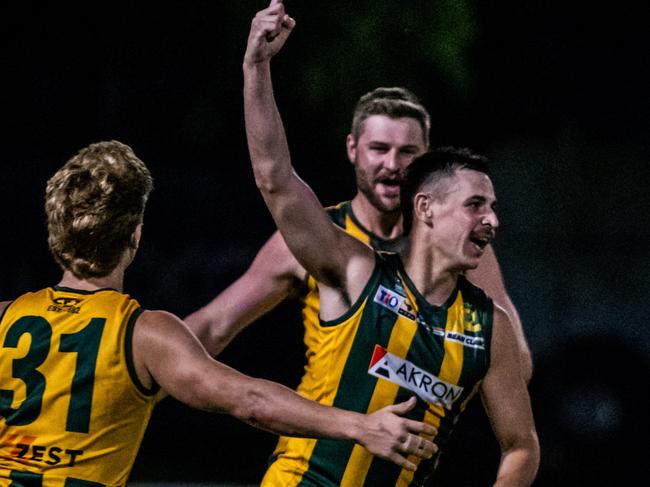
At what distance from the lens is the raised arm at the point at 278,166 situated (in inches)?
143

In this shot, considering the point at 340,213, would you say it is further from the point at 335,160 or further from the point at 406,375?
the point at 335,160

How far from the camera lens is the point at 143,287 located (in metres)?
9.36

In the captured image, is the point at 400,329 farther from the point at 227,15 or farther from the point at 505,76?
the point at 505,76

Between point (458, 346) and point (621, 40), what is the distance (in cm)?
870

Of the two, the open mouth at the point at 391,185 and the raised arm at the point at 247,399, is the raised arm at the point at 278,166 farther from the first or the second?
the open mouth at the point at 391,185

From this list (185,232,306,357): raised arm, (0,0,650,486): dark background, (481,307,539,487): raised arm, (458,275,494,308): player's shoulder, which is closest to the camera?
(481,307,539,487): raised arm

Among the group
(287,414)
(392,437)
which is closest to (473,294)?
(392,437)

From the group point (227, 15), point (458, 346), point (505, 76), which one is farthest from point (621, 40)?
point (458, 346)

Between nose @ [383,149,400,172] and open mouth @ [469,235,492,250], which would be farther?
nose @ [383,149,400,172]

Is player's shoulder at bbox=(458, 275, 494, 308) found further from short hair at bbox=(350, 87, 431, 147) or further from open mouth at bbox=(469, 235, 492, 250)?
short hair at bbox=(350, 87, 431, 147)

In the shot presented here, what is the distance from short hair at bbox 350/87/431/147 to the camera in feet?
15.9

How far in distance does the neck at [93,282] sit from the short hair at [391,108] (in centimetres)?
191

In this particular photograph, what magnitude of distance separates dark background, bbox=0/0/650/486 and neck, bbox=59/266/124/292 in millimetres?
5968

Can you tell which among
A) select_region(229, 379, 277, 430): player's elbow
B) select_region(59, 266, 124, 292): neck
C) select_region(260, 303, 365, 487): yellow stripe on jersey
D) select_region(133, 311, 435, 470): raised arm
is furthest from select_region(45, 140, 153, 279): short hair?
select_region(260, 303, 365, 487): yellow stripe on jersey
